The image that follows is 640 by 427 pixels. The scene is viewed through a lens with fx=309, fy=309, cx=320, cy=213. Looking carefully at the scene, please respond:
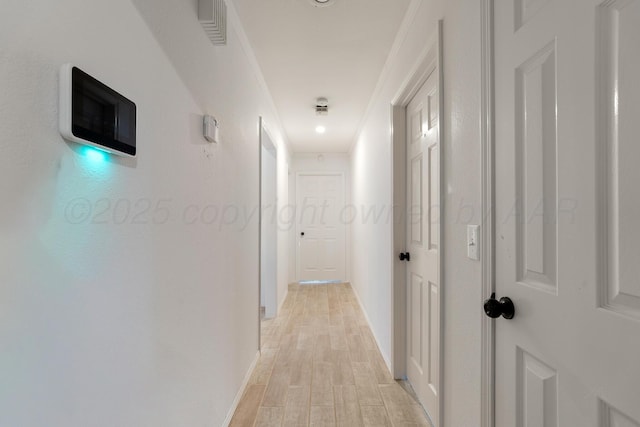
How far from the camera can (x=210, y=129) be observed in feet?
4.86

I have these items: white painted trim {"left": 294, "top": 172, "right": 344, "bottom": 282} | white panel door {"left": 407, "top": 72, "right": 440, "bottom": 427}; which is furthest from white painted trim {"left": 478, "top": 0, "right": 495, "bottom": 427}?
white painted trim {"left": 294, "top": 172, "right": 344, "bottom": 282}

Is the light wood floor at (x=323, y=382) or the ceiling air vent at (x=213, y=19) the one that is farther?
the light wood floor at (x=323, y=382)

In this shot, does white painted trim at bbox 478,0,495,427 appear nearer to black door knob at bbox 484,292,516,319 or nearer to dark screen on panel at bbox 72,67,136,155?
black door knob at bbox 484,292,516,319

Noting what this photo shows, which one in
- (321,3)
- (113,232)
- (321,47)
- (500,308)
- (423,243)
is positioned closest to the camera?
(113,232)

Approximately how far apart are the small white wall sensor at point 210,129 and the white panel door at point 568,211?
1.20m

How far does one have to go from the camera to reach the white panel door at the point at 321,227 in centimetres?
571

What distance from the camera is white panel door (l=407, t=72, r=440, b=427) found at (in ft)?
5.75

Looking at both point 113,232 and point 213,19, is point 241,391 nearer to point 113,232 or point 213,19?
point 113,232

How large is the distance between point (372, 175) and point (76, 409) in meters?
2.91

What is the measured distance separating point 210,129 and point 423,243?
1.39m

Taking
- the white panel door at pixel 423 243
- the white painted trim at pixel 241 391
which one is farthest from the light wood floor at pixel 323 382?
the white panel door at pixel 423 243

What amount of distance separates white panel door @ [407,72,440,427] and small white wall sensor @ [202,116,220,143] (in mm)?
1126

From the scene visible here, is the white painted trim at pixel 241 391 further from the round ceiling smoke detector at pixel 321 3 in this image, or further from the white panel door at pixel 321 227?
the white panel door at pixel 321 227

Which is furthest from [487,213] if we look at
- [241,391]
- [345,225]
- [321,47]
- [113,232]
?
[345,225]
